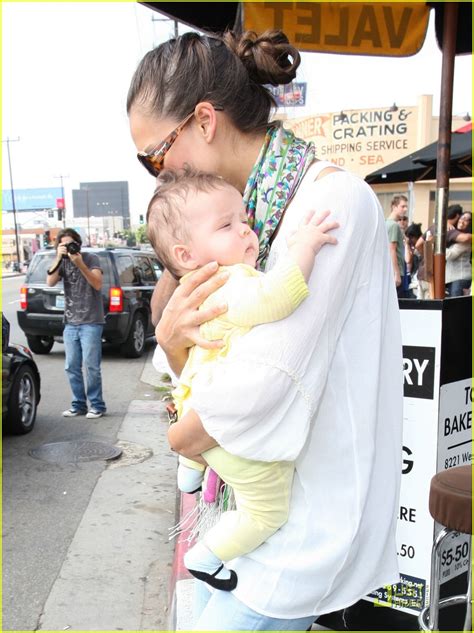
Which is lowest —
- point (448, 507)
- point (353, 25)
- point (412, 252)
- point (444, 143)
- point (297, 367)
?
point (448, 507)

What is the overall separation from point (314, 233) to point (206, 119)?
0.43 meters

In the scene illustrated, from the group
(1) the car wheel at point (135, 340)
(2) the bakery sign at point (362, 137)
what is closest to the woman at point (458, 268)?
(1) the car wheel at point (135, 340)

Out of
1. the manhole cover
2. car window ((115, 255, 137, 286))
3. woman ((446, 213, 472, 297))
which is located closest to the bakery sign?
car window ((115, 255, 137, 286))

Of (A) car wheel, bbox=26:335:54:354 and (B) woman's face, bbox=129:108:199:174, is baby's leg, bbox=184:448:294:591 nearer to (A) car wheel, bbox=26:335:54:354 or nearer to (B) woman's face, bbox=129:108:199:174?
(B) woman's face, bbox=129:108:199:174

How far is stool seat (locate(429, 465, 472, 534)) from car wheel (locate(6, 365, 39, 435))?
508 centimetres

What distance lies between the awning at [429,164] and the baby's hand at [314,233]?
578 centimetres

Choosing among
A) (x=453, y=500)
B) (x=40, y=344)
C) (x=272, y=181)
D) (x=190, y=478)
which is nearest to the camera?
(x=272, y=181)

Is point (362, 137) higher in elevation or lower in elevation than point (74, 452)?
higher

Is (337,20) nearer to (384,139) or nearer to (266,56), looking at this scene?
(266,56)

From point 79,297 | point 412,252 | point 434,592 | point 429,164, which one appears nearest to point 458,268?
point 429,164

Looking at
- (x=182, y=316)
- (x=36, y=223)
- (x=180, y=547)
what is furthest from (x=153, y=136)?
(x=36, y=223)

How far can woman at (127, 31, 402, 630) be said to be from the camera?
3.77 ft

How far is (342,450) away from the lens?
1.22 metres

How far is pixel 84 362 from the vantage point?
23.3 ft
